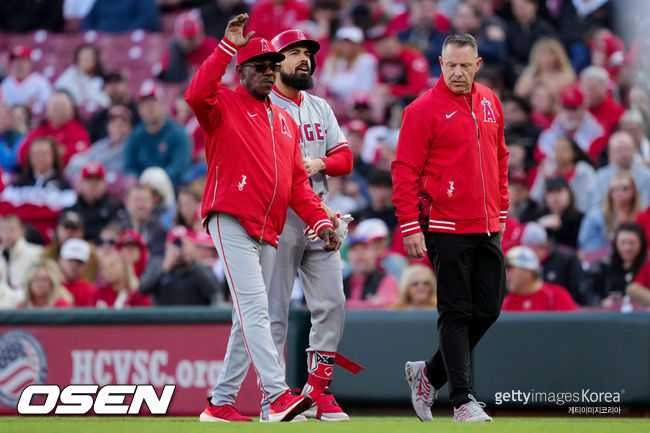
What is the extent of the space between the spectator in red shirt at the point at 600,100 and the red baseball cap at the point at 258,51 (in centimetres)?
673

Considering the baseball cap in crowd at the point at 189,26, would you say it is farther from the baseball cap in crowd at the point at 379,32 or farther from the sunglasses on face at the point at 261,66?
the sunglasses on face at the point at 261,66

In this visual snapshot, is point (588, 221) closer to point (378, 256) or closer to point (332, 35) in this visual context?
point (378, 256)

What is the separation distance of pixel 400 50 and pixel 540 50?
1.85 meters

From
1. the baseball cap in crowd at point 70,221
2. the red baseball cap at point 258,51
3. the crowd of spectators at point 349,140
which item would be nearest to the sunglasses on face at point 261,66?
the red baseball cap at point 258,51

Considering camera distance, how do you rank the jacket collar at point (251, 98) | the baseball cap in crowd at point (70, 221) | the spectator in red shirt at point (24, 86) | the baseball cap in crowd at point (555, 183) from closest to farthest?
the jacket collar at point (251, 98)
the baseball cap in crowd at point (555, 183)
the baseball cap in crowd at point (70, 221)
the spectator in red shirt at point (24, 86)

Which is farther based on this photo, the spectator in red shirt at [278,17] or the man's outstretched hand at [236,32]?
the spectator in red shirt at [278,17]

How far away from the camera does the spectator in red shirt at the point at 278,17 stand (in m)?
14.9

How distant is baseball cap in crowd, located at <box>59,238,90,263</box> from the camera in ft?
35.2

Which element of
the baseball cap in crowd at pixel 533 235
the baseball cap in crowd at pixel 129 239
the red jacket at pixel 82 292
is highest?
the baseball cap in crowd at pixel 533 235

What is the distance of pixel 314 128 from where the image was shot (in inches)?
268

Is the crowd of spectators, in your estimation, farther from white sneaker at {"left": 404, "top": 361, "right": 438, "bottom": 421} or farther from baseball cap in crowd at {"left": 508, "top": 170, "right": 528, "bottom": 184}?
white sneaker at {"left": 404, "top": 361, "right": 438, "bottom": 421}

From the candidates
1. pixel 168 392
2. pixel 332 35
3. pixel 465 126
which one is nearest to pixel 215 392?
pixel 168 392

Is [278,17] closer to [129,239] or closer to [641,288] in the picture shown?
[129,239]

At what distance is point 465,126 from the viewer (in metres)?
6.28
